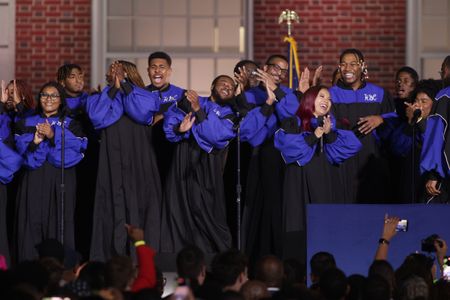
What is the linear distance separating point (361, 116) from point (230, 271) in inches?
199

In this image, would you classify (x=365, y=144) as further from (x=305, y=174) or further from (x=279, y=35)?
(x=279, y=35)

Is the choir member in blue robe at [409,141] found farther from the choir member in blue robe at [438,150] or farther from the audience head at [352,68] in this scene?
the audience head at [352,68]

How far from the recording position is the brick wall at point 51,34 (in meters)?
20.5

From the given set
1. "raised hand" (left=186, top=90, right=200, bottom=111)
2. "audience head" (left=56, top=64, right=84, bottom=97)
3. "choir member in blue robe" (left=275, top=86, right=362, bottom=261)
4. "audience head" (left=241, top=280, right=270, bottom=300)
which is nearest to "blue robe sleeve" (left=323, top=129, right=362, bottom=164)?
"choir member in blue robe" (left=275, top=86, right=362, bottom=261)

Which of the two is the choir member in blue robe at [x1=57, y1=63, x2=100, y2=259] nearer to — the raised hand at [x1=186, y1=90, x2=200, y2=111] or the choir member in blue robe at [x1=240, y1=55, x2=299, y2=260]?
the raised hand at [x1=186, y1=90, x2=200, y2=111]

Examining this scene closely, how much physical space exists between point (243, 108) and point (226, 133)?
1.16 ft

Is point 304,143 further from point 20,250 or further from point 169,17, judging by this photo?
point 169,17

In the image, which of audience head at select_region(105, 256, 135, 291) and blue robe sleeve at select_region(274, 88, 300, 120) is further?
blue robe sleeve at select_region(274, 88, 300, 120)

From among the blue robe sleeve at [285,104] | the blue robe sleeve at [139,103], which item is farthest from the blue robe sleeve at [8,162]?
the blue robe sleeve at [285,104]

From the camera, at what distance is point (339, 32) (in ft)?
67.3

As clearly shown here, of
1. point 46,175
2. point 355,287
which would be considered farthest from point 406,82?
point 355,287

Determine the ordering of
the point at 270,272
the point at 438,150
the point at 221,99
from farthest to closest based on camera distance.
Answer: the point at 221,99
the point at 438,150
the point at 270,272

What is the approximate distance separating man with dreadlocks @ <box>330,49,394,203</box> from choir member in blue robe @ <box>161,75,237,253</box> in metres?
1.17

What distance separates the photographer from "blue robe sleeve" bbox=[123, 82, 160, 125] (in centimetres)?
1580
